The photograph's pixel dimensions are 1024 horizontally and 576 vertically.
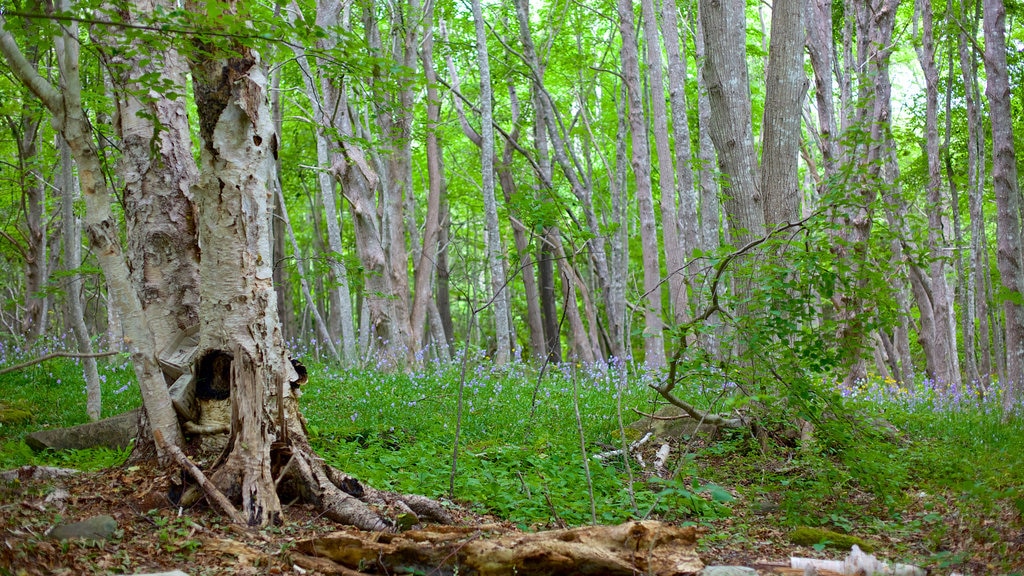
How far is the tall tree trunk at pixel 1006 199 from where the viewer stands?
279 inches

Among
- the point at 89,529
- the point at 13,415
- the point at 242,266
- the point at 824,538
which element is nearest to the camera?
the point at 89,529

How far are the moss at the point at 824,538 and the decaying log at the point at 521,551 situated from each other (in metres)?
1.08

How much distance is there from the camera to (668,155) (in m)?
13.3

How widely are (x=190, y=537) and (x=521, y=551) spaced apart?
1.73 m

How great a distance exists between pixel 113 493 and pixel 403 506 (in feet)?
5.59

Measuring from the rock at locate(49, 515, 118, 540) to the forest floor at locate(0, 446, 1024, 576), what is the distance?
52 millimetres

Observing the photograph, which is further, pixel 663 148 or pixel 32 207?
pixel 663 148

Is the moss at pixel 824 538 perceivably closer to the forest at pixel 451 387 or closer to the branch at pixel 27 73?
the forest at pixel 451 387

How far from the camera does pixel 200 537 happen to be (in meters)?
3.76

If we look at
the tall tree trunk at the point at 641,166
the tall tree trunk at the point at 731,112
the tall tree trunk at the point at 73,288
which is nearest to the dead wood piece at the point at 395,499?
the tall tree trunk at the point at 73,288

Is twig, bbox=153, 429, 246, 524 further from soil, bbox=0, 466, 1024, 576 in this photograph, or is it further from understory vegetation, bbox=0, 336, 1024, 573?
understory vegetation, bbox=0, 336, 1024, 573

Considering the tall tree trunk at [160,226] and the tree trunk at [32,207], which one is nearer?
the tall tree trunk at [160,226]

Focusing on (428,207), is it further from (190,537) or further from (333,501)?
(190,537)

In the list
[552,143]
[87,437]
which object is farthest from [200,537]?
[552,143]
